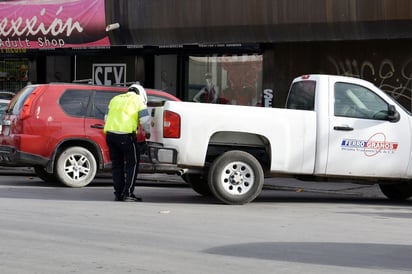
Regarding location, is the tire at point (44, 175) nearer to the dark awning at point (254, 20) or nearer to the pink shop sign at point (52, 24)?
Result: the dark awning at point (254, 20)

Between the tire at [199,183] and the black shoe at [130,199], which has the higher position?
the tire at [199,183]

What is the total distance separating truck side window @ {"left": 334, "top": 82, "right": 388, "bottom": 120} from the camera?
39.5 ft

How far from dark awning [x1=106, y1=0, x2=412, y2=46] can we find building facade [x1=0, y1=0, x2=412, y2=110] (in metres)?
0.02

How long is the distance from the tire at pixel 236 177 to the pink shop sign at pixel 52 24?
10856 millimetres

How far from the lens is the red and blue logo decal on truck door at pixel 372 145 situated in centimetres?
1191

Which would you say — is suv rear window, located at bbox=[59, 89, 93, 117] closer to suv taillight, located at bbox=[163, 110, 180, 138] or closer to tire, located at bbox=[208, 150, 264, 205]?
suv taillight, located at bbox=[163, 110, 180, 138]

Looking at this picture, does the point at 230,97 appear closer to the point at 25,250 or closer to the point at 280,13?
the point at 280,13

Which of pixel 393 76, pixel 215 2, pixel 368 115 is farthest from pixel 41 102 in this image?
pixel 393 76

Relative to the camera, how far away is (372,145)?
11961mm

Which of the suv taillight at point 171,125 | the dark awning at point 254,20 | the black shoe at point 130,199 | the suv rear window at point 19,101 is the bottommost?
the black shoe at point 130,199

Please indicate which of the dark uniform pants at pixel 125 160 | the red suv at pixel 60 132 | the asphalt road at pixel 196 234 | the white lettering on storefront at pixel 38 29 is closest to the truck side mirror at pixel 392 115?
the asphalt road at pixel 196 234

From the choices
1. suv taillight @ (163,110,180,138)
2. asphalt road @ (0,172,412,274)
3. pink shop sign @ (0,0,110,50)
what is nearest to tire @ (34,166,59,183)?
asphalt road @ (0,172,412,274)

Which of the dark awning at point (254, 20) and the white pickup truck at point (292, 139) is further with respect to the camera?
the dark awning at point (254, 20)

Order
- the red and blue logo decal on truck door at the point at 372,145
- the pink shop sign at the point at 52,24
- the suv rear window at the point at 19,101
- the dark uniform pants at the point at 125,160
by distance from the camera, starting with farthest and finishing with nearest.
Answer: the pink shop sign at the point at 52,24
the suv rear window at the point at 19,101
the dark uniform pants at the point at 125,160
the red and blue logo decal on truck door at the point at 372,145
